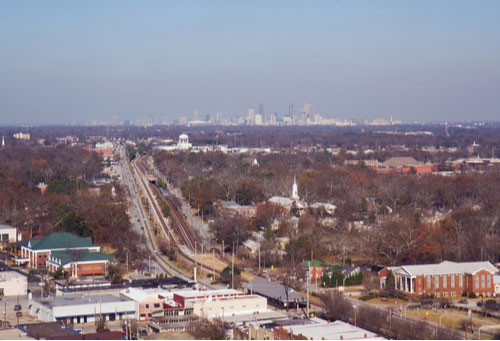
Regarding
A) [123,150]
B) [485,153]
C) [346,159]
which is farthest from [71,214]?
[123,150]

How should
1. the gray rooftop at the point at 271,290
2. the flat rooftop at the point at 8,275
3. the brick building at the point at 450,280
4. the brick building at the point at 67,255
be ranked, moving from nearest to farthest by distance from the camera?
the gray rooftop at the point at 271,290, the brick building at the point at 450,280, the flat rooftop at the point at 8,275, the brick building at the point at 67,255

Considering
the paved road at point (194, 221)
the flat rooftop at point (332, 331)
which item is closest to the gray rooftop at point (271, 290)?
the flat rooftop at point (332, 331)

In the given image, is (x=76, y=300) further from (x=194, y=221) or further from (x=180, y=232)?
(x=194, y=221)

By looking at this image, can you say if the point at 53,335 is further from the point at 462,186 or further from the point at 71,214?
the point at 462,186

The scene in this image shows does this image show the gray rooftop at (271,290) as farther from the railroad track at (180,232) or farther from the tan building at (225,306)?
the railroad track at (180,232)

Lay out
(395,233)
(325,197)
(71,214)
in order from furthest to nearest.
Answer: (325,197) < (71,214) < (395,233)

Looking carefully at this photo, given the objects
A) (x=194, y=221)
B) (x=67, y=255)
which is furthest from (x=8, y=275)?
(x=194, y=221)
